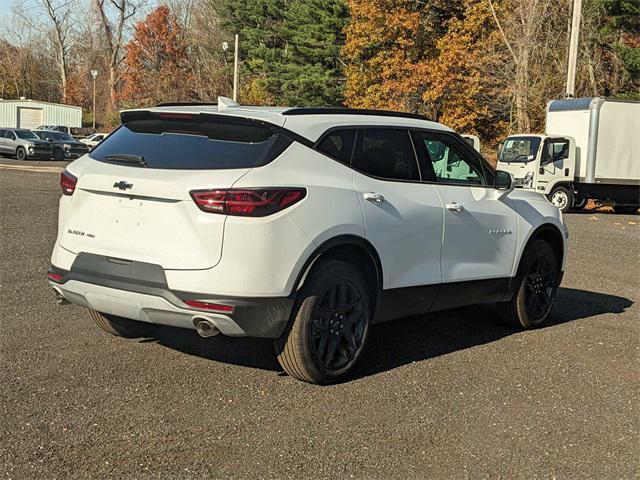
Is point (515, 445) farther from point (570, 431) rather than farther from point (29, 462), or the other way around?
point (29, 462)

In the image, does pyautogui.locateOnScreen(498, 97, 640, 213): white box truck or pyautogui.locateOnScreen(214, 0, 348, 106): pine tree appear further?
pyautogui.locateOnScreen(214, 0, 348, 106): pine tree

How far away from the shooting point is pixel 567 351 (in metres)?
5.90

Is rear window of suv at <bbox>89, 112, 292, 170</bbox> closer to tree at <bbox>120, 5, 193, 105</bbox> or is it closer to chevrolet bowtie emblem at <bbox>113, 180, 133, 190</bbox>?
chevrolet bowtie emblem at <bbox>113, 180, 133, 190</bbox>

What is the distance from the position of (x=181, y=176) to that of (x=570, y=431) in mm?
2695

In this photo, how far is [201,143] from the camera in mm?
4527

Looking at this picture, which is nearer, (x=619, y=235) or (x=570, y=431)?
(x=570, y=431)

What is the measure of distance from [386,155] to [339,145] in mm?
501

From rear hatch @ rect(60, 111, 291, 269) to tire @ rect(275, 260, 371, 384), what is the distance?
0.70 metres

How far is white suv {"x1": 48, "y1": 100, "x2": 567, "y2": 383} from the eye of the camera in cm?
423

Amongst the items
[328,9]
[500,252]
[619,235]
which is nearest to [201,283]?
[500,252]

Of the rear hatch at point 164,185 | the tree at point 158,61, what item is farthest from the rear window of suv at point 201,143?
the tree at point 158,61

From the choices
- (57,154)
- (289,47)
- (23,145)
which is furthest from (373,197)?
(289,47)

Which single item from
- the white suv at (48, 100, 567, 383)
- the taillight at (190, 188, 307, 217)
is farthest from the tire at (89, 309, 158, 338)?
the taillight at (190, 188, 307, 217)

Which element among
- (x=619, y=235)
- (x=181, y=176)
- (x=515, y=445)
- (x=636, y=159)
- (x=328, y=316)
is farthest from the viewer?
(x=636, y=159)
